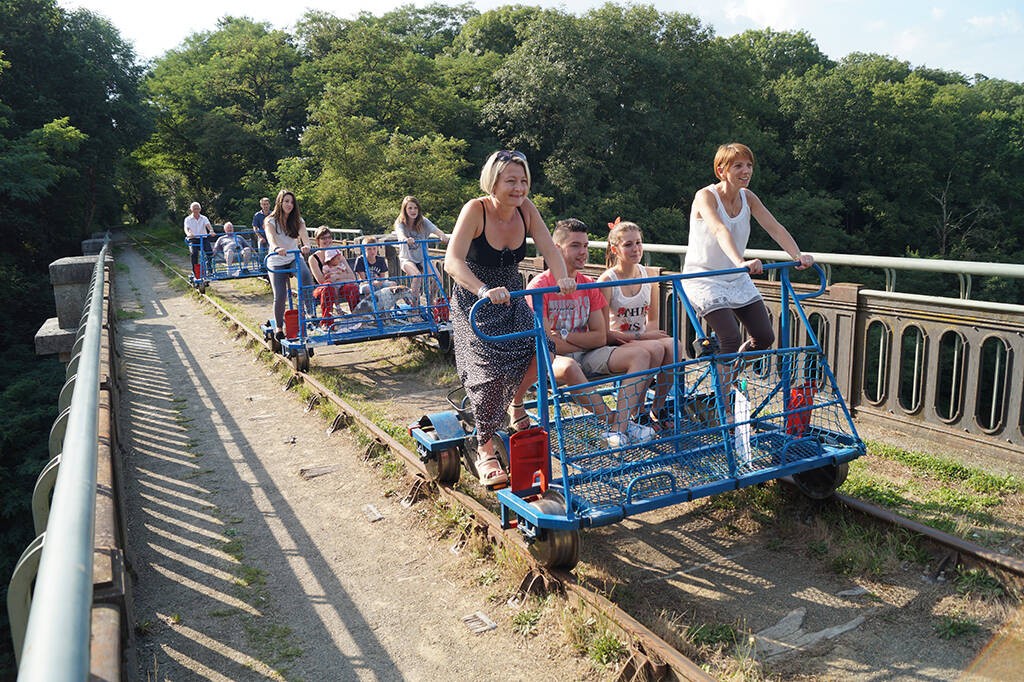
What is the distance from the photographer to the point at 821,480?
15.4 feet

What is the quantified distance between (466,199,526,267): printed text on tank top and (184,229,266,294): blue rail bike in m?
13.6

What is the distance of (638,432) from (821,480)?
45.1 inches

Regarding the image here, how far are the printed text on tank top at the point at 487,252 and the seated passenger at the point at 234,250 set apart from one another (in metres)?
14.6

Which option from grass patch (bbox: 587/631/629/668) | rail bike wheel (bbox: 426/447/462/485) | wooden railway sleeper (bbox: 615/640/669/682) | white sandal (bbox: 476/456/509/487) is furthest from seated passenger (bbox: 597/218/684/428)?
wooden railway sleeper (bbox: 615/640/669/682)

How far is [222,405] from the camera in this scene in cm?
882

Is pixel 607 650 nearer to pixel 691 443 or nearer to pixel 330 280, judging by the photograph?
pixel 691 443

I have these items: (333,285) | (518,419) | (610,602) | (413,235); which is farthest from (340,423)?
(610,602)

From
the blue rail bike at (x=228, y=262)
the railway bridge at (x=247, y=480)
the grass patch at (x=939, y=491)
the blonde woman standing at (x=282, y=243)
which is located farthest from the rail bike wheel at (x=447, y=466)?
the blue rail bike at (x=228, y=262)

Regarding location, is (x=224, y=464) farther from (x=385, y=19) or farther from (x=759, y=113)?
(x=385, y=19)

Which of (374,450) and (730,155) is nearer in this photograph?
(730,155)

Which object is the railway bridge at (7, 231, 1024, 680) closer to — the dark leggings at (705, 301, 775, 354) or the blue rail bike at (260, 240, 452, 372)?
the blue rail bike at (260, 240, 452, 372)

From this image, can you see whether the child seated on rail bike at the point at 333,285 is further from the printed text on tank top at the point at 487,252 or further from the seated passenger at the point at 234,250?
the seated passenger at the point at 234,250

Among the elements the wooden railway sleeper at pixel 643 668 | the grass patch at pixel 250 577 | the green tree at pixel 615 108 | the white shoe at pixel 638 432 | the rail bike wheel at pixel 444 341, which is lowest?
the grass patch at pixel 250 577

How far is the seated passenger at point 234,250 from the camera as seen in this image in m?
18.4
